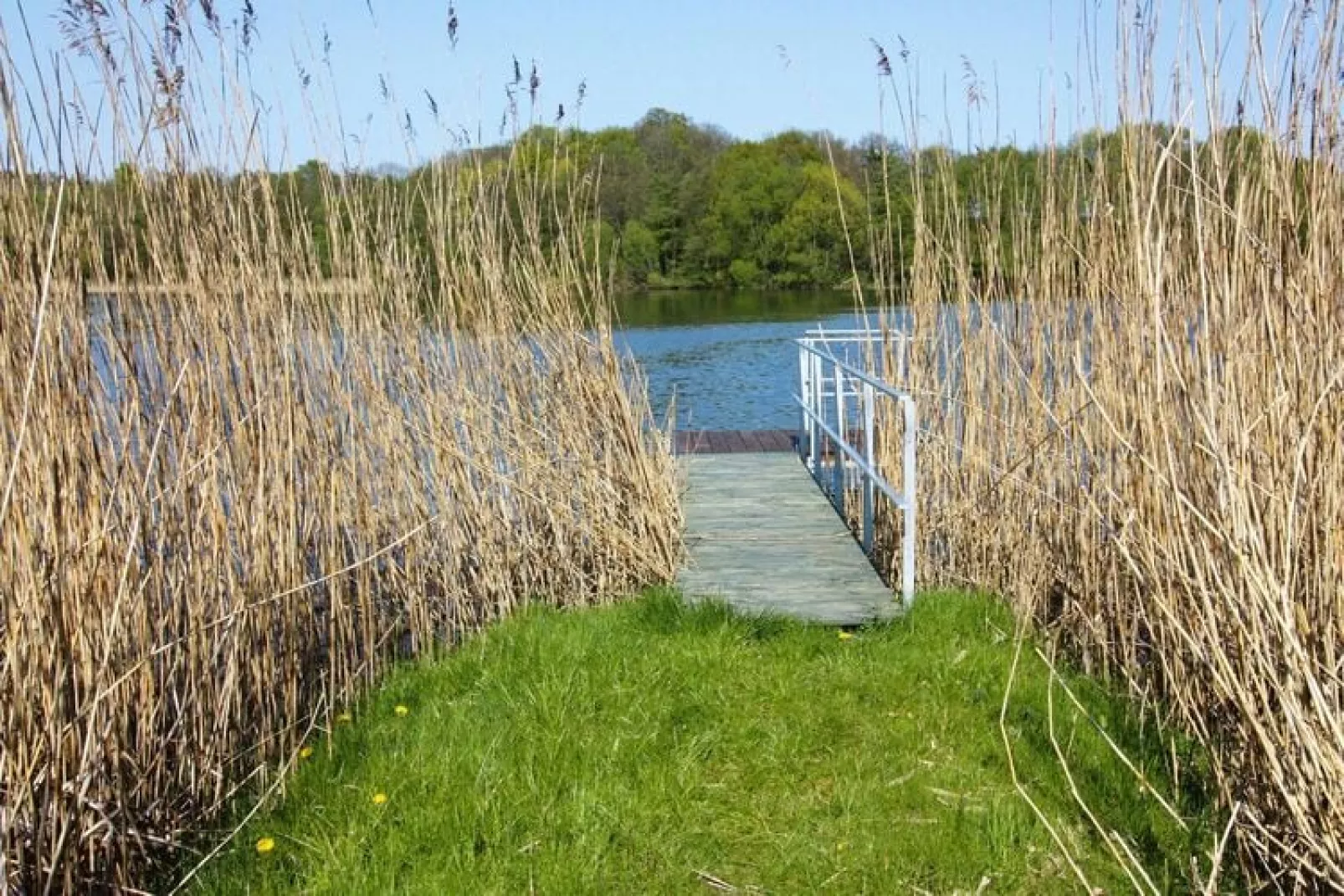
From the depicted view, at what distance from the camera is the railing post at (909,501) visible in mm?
3904

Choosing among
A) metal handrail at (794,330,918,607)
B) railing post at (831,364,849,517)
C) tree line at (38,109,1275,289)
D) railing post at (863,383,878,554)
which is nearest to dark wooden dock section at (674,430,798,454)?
metal handrail at (794,330,918,607)

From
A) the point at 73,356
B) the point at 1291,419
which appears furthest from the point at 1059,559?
the point at 73,356

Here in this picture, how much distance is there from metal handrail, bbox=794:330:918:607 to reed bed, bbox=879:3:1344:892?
33 cm

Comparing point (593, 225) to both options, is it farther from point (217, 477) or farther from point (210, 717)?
point (210, 717)

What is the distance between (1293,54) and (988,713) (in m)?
1.63

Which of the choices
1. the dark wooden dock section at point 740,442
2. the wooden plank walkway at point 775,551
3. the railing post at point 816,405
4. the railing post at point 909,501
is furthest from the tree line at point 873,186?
the dark wooden dock section at point 740,442

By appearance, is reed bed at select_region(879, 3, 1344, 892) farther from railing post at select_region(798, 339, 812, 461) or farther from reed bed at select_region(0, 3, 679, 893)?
railing post at select_region(798, 339, 812, 461)

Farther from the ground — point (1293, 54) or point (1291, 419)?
point (1293, 54)

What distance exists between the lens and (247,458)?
2809 mm

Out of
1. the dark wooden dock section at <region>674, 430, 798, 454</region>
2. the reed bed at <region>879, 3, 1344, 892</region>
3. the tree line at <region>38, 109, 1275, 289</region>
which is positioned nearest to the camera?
the reed bed at <region>879, 3, 1344, 892</region>

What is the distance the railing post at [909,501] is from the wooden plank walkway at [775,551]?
0.27 feet

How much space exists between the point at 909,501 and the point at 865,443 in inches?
29.2

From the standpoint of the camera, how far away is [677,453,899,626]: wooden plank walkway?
4.02m

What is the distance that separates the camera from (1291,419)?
7.06 ft
